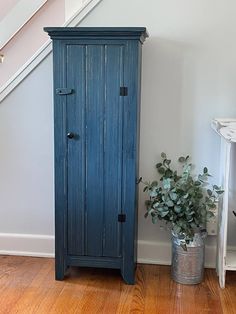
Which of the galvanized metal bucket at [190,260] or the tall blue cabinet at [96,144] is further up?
the tall blue cabinet at [96,144]

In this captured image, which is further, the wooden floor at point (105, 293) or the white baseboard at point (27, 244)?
the white baseboard at point (27, 244)

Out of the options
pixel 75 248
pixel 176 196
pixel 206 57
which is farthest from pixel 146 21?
pixel 75 248

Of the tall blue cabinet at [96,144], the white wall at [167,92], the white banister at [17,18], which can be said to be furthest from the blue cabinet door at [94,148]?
the white banister at [17,18]

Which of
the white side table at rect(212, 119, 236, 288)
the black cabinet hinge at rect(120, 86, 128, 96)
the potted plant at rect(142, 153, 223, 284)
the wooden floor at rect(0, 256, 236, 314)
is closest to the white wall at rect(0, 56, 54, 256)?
the wooden floor at rect(0, 256, 236, 314)

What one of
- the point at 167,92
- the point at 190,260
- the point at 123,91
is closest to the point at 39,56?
the point at 123,91

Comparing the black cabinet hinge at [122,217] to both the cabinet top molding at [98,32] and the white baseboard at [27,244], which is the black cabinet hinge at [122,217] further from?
the cabinet top molding at [98,32]

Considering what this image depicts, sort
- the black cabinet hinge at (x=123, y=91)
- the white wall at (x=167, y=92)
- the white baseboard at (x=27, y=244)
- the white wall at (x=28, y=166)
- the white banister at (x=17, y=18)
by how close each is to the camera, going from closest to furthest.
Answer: the black cabinet hinge at (x=123, y=91)
the white wall at (x=167, y=92)
the white wall at (x=28, y=166)
the white baseboard at (x=27, y=244)
the white banister at (x=17, y=18)

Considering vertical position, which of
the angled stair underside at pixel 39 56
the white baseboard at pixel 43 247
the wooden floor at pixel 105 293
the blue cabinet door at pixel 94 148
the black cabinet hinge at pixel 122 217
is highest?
the angled stair underside at pixel 39 56

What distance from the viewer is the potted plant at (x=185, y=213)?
254cm

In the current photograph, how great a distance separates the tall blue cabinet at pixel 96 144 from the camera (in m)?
2.43

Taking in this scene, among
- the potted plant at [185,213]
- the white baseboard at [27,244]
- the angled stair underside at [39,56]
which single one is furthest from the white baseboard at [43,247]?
the angled stair underside at [39,56]

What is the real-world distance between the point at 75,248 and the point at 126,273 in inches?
13.5

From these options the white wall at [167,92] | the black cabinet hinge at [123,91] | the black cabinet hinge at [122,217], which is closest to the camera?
the black cabinet hinge at [123,91]

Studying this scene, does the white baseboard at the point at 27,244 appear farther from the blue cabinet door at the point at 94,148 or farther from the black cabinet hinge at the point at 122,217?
the black cabinet hinge at the point at 122,217
